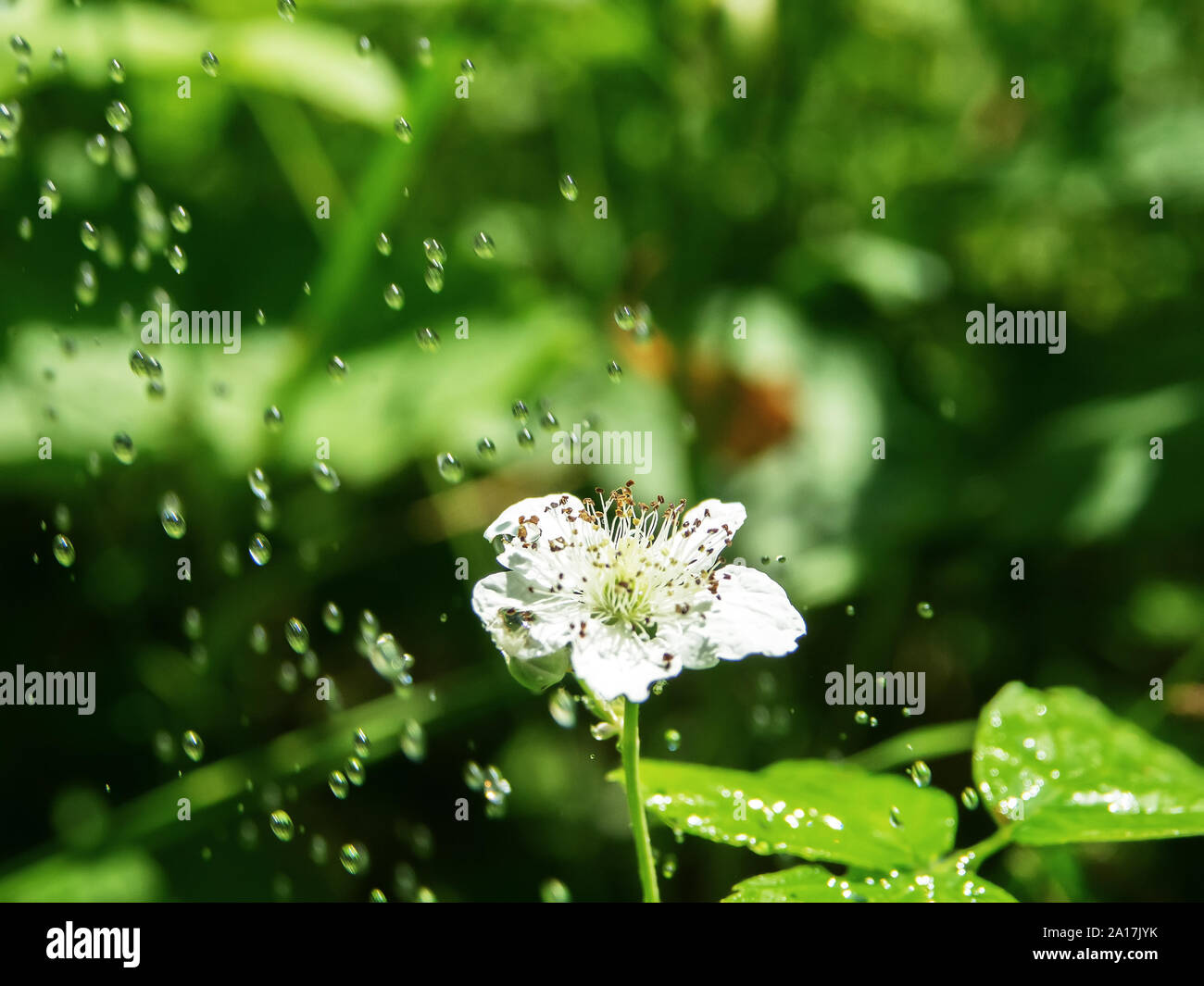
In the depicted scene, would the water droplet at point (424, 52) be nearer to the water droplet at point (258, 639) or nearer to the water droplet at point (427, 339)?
the water droplet at point (427, 339)

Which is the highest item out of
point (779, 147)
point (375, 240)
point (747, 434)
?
point (779, 147)

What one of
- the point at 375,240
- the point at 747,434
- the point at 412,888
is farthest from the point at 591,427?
the point at 412,888

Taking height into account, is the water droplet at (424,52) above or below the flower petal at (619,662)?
above

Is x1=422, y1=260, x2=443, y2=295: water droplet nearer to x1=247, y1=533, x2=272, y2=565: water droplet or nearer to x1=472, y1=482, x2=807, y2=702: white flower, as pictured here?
x1=247, y1=533, x2=272, y2=565: water droplet

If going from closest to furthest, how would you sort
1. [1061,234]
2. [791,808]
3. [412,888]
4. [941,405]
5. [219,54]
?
[791,808] < [412,888] < [219,54] < [941,405] < [1061,234]

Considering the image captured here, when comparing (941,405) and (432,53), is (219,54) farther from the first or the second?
(941,405)

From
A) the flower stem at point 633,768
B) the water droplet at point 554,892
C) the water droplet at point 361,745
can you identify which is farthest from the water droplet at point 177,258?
the flower stem at point 633,768

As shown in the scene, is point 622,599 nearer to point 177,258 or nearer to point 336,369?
point 336,369
